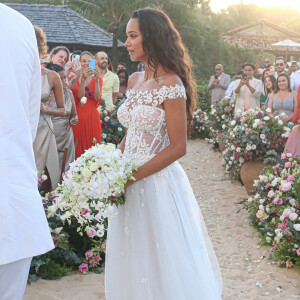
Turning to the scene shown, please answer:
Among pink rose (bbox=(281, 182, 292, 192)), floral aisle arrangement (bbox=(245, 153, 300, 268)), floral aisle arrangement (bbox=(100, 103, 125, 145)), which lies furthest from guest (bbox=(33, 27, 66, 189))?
floral aisle arrangement (bbox=(100, 103, 125, 145))

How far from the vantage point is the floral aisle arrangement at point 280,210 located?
4598 mm

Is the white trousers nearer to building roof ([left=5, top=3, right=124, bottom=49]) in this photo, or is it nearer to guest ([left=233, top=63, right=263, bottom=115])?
guest ([left=233, top=63, right=263, bottom=115])

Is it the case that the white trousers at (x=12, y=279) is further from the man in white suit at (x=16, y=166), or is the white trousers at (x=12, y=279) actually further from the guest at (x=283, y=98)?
the guest at (x=283, y=98)

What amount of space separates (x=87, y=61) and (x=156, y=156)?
4193 mm

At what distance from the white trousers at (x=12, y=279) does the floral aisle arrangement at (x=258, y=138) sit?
528 centimetres

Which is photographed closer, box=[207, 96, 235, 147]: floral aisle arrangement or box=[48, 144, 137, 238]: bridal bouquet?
box=[48, 144, 137, 238]: bridal bouquet

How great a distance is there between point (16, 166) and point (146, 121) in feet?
3.92

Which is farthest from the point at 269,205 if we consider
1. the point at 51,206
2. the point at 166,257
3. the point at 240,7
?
the point at 240,7

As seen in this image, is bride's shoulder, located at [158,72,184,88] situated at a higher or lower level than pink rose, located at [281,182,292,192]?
higher

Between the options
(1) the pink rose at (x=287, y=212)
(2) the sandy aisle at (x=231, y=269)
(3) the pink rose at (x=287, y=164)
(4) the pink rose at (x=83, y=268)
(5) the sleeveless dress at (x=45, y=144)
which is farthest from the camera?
(3) the pink rose at (x=287, y=164)

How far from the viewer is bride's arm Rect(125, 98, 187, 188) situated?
8.97ft

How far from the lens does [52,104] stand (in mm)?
5504

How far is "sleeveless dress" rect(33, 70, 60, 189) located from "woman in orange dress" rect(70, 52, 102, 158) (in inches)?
47.2

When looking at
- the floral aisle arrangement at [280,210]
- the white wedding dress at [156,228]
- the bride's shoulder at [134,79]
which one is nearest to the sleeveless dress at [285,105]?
the floral aisle arrangement at [280,210]
